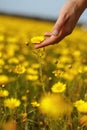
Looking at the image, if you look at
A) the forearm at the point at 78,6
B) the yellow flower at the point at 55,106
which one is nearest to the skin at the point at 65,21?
the forearm at the point at 78,6

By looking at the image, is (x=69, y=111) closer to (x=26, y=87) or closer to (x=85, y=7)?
(x=85, y=7)

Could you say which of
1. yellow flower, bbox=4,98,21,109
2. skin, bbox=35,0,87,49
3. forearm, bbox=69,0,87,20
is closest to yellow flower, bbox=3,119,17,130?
yellow flower, bbox=4,98,21,109

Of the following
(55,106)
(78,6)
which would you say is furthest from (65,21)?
(55,106)

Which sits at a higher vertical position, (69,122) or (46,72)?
(69,122)

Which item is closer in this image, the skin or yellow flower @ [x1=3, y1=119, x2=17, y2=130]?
the skin

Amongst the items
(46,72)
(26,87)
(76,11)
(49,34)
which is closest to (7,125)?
(49,34)

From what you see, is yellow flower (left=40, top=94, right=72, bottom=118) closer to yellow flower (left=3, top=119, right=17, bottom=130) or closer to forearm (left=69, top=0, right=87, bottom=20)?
yellow flower (left=3, top=119, right=17, bottom=130)
